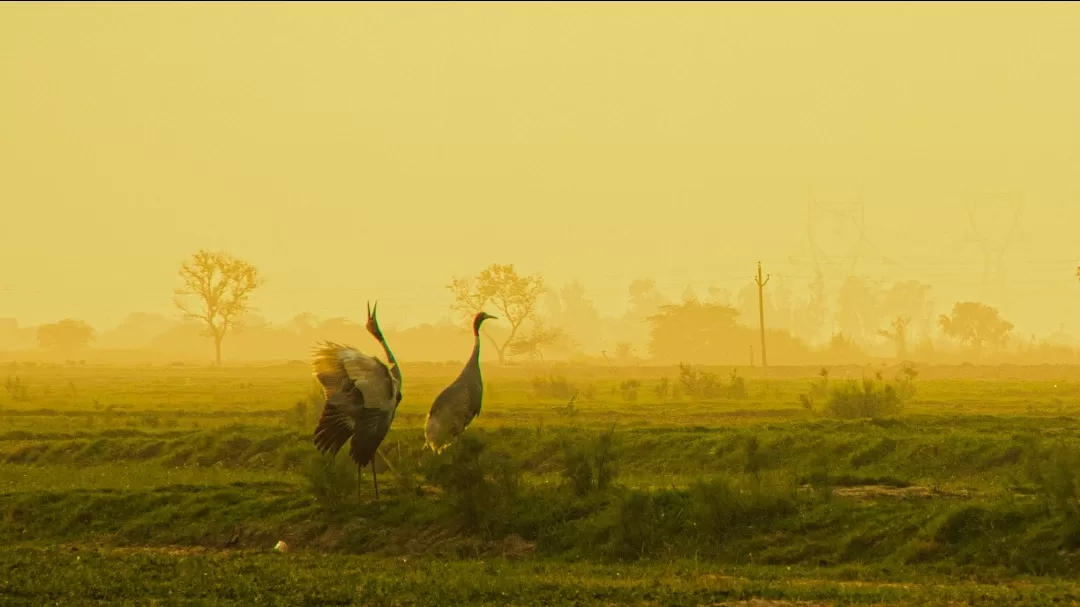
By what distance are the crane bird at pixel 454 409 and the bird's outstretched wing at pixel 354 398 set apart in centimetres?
127

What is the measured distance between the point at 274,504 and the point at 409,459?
2662 mm

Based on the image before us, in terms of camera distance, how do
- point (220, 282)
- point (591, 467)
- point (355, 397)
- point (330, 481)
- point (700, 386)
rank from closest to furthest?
point (355, 397)
point (591, 467)
point (330, 481)
point (700, 386)
point (220, 282)

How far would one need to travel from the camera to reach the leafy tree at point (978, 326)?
16975cm

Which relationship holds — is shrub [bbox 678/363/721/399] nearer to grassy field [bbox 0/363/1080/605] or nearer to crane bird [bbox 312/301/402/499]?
grassy field [bbox 0/363/1080/605]

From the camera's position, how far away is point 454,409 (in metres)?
22.9

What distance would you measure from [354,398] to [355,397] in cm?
2

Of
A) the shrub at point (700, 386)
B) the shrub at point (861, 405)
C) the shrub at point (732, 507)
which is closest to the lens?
the shrub at point (732, 507)

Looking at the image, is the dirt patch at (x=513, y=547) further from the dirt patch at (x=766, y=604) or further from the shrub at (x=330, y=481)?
the dirt patch at (x=766, y=604)

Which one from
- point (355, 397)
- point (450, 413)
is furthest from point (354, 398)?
point (450, 413)

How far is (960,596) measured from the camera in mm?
14914

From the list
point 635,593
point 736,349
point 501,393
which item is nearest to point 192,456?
point 635,593

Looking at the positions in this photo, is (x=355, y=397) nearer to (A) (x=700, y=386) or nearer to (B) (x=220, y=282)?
(A) (x=700, y=386)

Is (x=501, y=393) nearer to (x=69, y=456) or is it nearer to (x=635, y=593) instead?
(x=69, y=456)

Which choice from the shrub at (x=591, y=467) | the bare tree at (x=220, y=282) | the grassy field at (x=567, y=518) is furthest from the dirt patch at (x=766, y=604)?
the bare tree at (x=220, y=282)
